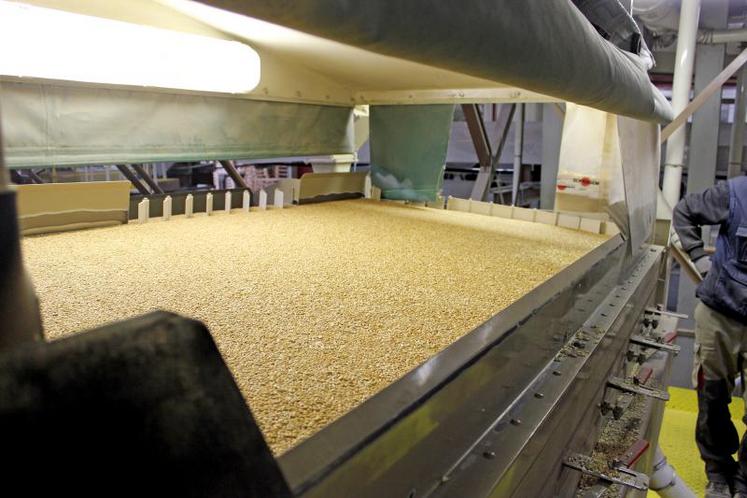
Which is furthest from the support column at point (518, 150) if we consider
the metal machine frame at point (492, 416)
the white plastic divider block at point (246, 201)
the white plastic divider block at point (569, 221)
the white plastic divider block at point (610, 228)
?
the metal machine frame at point (492, 416)

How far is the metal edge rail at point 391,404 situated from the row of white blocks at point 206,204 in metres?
1.78

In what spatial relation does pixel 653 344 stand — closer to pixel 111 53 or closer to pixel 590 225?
pixel 590 225

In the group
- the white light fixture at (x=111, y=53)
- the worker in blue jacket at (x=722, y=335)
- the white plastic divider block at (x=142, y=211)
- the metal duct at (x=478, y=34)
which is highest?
the white light fixture at (x=111, y=53)

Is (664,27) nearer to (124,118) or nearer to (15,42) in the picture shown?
(124,118)

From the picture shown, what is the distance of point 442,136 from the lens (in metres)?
3.41

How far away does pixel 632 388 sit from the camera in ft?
5.73

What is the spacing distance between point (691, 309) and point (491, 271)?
440 centimetres

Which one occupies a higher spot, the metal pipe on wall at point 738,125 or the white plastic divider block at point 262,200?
the metal pipe on wall at point 738,125

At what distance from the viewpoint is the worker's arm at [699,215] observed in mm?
2824

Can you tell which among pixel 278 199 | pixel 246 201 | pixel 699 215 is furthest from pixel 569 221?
pixel 246 201

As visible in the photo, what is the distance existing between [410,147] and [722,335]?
80.4 inches

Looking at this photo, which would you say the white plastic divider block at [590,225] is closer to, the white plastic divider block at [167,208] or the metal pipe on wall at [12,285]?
the white plastic divider block at [167,208]

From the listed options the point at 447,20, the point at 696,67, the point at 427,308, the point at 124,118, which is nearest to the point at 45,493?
the point at 447,20

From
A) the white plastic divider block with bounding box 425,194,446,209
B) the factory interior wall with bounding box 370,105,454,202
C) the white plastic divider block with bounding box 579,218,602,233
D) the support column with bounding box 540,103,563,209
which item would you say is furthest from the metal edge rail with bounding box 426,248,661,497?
the support column with bounding box 540,103,563,209
